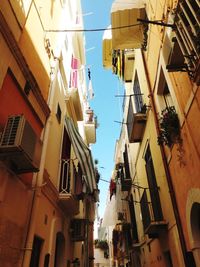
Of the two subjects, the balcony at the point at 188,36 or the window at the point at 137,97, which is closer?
the balcony at the point at 188,36

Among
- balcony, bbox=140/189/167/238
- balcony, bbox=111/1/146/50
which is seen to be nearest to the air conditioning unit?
balcony, bbox=140/189/167/238

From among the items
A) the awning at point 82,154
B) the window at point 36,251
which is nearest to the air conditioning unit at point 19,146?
the window at point 36,251

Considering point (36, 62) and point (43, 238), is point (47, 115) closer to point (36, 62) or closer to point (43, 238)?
point (36, 62)

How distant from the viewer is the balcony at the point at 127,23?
927 centimetres

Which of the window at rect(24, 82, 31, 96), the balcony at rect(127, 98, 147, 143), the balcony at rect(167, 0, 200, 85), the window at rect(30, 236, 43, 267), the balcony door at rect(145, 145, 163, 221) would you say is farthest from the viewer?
the balcony at rect(127, 98, 147, 143)

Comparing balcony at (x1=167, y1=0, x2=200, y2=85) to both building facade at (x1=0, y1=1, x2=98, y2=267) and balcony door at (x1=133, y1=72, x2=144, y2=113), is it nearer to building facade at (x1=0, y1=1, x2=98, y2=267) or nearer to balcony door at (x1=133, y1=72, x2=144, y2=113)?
building facade at (x1=0, y1=1, x2=98, y2=267)

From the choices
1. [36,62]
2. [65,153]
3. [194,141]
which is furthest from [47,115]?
[194,141]

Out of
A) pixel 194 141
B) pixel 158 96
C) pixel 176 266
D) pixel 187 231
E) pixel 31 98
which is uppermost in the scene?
pixel 158 96

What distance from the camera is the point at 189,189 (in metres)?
5.51

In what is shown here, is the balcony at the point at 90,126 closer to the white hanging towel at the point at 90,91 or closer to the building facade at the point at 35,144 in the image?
the white hanging towel at the point at 90,91

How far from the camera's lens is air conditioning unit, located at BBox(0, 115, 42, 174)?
3969 mm

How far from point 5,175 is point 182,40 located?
4084mm

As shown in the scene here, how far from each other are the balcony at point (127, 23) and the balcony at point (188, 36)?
18.0ft

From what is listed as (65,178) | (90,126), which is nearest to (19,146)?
(65,178)
